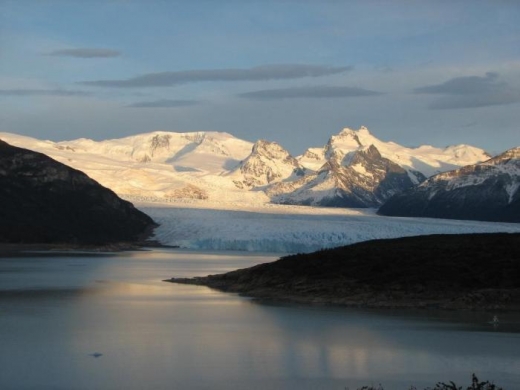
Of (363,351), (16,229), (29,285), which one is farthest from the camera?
(16,229)

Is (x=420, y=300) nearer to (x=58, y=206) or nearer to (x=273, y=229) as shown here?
(x=273, y=229)

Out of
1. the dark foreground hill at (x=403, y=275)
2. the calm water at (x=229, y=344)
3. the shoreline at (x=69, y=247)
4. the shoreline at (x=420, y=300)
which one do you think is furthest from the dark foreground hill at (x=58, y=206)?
the shoreline at (x=420, y=300)

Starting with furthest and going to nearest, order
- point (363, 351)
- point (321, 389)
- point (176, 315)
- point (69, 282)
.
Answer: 1. point (69, 282)
2. point (176, 315)
3. point (363, 351)
4. point (321, 389)

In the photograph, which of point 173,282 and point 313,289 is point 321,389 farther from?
point 173,282

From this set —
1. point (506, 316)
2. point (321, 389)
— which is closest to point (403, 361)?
point (321, 389)

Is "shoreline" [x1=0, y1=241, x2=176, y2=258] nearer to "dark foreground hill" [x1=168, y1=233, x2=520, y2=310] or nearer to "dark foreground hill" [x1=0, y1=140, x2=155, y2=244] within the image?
"dark foreground hill" [x1=0, y1=140, x2=155, y2=244]

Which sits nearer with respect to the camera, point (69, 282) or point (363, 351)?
point (363, 351)
